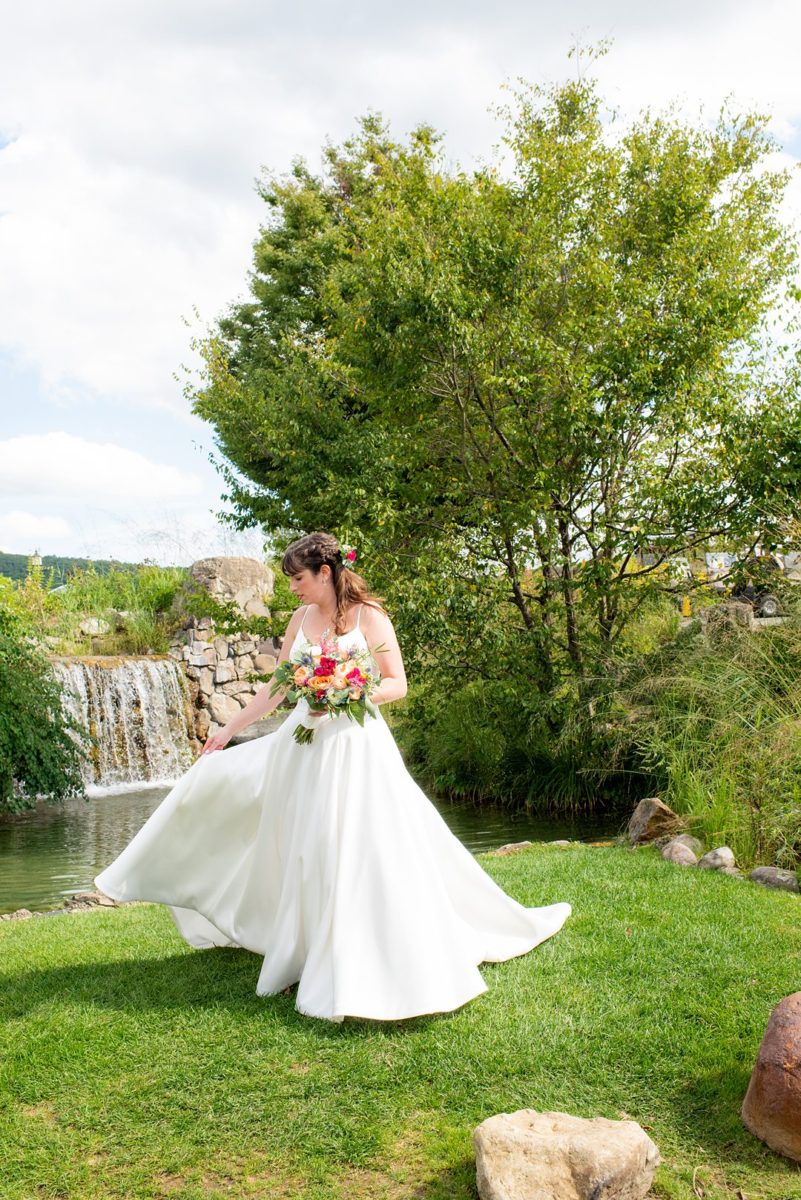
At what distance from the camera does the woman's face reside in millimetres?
4656

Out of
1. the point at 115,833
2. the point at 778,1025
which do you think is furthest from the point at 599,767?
the point at 778,1025

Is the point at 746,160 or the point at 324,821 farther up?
the point at 746,160

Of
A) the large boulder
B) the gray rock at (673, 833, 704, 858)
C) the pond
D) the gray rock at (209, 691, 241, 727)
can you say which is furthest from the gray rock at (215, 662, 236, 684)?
the gray rock at (673, 833, 704, 858)

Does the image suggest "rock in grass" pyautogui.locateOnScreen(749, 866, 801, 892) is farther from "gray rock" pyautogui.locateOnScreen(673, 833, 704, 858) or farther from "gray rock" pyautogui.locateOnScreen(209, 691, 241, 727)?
"gray rock" pyautogui.locateOnScreen(209, 691, 241, 727)

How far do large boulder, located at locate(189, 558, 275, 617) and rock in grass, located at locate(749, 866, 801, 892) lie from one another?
13.0m

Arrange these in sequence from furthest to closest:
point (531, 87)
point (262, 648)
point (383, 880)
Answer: point (262, 648), point (531, 87), point (383, 880)

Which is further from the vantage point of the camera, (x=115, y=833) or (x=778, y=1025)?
(x=115, y=833)

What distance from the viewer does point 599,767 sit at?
36.3 ft

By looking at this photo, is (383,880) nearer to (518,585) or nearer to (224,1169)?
(224,1169)

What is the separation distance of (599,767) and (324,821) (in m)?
7.27

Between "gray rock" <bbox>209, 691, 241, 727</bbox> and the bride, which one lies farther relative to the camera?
"gray rock" <bbox>209, 691, 241, 727</bbox>

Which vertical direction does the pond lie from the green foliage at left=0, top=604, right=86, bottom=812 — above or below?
below

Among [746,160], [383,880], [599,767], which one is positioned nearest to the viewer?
[383,880]

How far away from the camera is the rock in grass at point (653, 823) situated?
8.00 m
